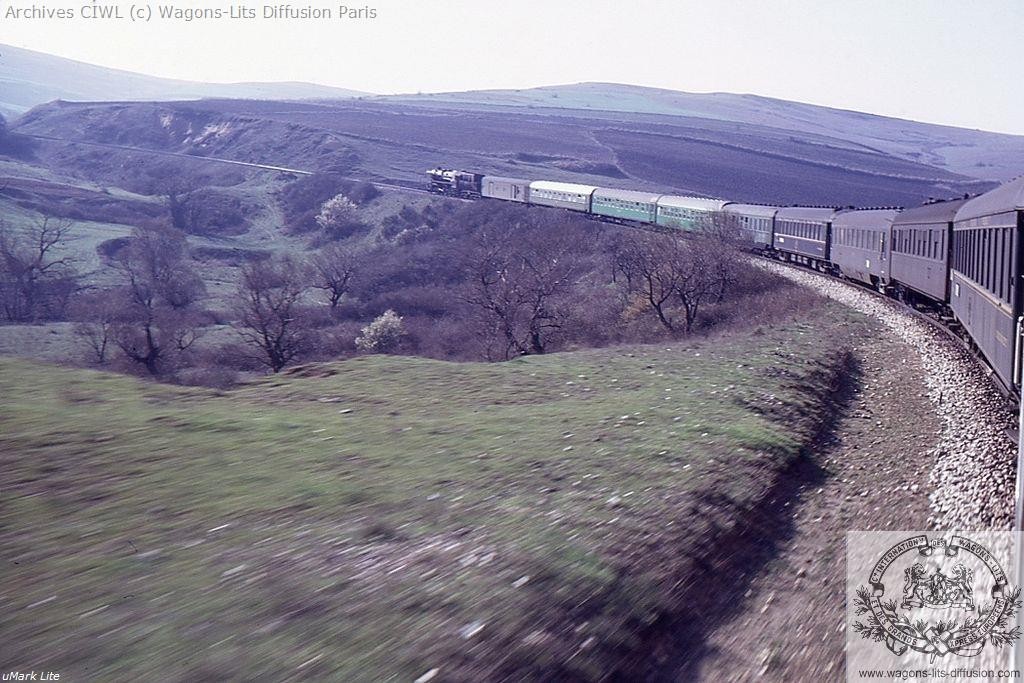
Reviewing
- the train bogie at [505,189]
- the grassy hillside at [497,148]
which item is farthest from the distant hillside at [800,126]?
the train bogie at [505,189]

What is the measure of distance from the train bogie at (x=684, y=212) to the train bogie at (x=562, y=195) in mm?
9162

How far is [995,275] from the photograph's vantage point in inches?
525

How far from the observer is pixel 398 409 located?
13.6 metres

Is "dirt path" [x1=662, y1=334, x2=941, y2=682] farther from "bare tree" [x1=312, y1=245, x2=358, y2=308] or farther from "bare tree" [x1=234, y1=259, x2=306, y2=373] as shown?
"bare tree" [x1=312, y1=245, x2=358, y2=308]

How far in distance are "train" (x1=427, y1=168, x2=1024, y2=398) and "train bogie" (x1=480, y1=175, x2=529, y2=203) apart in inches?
3.2

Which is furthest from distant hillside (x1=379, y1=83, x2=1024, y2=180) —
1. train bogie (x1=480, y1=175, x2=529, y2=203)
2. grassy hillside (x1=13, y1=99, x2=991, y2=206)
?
train bogie (x1=480, y1=175, x2=529, y2=203)

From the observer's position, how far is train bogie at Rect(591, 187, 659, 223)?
2201 inches

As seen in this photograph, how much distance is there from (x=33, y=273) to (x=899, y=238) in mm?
29575

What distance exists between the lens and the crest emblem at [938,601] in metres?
6.55

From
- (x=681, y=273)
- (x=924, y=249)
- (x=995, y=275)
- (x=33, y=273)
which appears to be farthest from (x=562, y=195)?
(x=995, y=275)

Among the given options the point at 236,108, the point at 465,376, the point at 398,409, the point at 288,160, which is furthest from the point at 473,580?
the point at 236,108

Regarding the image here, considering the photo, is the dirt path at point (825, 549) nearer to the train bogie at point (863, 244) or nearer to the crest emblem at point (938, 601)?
the crest emblem at point (938, 601)

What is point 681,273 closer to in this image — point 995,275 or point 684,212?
point 684,212

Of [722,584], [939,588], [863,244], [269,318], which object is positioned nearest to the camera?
[939,588]
